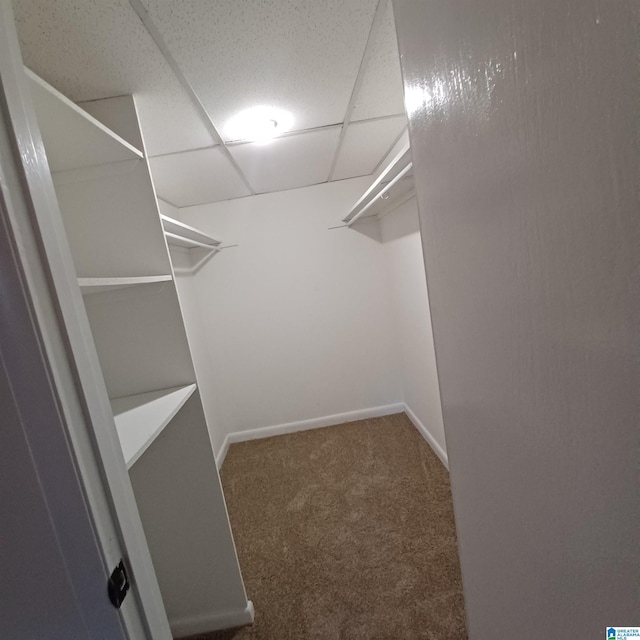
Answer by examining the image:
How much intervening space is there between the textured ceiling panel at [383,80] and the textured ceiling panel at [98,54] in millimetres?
712

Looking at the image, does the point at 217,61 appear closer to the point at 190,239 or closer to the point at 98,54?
the point at 98,54

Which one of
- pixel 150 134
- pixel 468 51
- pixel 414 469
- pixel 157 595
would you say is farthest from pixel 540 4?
pixel 414 469

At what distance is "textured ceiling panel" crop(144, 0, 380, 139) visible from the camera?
0.87 meters

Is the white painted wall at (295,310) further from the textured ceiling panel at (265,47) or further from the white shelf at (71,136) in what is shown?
the white shelf at (71,136)

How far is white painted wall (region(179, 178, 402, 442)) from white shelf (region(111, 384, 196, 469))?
5.46 feet

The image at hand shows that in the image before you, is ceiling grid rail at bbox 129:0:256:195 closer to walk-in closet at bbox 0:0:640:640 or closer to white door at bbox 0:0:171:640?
walk-in closet at bbox 0:0:640:640

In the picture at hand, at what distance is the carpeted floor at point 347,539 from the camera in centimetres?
139

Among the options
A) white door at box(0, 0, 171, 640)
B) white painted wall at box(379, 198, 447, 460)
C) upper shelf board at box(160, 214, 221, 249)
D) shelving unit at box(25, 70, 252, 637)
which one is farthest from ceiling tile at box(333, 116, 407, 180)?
white door at box(0, 0, 171, 640)

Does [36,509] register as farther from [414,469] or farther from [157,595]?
[414,469]

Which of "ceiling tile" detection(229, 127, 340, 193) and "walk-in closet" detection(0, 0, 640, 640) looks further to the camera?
"ceiling tile" detection(229, 127, 340, 193)

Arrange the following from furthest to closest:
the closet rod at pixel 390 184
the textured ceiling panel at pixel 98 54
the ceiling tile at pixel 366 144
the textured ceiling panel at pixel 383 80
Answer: the ceiling tile at pixel 366 144, the closet rod at pixel 390 184, the textured ceiling panel at pixel 383 80, the textured ceiling panel at pixel 98 54

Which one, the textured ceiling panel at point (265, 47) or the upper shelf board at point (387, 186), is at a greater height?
the textured ceiling panel at point (265, 47)

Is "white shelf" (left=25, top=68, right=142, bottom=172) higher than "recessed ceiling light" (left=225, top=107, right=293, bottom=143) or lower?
lower

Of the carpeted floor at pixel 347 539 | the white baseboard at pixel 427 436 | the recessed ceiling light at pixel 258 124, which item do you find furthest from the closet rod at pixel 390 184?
the carpeted floor at pixel 347 539
